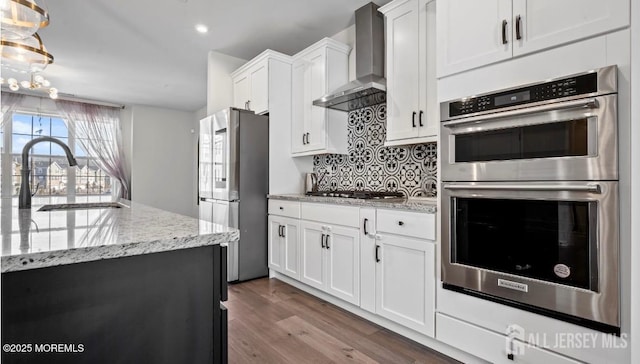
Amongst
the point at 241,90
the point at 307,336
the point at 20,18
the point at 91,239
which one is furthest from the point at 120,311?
the point at 241,90

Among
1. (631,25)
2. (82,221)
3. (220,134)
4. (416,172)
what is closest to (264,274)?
(220,134)

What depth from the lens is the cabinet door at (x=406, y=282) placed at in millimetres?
1947

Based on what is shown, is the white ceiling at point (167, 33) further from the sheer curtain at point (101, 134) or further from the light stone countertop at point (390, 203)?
the light stone countertop at point (390, 203)

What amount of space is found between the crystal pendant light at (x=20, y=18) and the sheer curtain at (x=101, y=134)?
4.68m

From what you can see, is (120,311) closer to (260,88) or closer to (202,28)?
(260,88)

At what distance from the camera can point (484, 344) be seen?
1.69 m

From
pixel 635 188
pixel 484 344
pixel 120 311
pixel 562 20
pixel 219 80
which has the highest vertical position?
pixel 219 80

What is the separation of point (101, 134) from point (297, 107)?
5014 mm

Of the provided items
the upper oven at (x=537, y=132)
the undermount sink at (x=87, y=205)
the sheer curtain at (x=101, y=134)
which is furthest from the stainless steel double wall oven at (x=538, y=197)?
the sheer curtain at (x=101, y=134)

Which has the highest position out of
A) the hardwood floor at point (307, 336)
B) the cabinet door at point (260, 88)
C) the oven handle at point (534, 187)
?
the cabinet door at point (260, 88)

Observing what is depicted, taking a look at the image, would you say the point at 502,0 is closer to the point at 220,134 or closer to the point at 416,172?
the point at 416,172

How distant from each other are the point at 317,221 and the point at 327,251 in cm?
28

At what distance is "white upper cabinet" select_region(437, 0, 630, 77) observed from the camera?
137cm

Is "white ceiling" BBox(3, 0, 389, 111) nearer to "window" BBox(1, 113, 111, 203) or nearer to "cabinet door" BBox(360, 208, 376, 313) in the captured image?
"window" BBox(1, 113, 111, 203)
